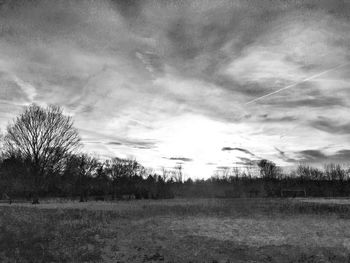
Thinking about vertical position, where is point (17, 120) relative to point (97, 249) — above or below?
above

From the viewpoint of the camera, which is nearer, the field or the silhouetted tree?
the field

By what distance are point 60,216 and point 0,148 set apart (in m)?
35.7

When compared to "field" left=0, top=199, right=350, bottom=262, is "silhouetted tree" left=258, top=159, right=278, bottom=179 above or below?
above

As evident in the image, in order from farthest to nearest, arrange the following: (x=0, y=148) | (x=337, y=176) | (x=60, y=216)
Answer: (x=337, y=176), (x=0, y=148), (x=60, y=216)

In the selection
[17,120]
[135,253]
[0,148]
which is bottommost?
[135,253]

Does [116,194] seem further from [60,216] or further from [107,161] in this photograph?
[60,216]

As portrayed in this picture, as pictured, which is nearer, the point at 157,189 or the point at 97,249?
the point at 97,249

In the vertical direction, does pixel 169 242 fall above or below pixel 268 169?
below

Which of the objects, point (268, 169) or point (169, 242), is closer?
point (169, 242)

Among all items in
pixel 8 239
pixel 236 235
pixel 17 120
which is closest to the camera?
pixel 8 239

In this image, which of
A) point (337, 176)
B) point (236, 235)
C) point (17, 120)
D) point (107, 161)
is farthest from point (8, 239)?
point (337, 176)

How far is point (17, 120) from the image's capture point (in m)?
51.8

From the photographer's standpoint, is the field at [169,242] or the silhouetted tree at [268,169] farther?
the silhouetted tree at [268,169]

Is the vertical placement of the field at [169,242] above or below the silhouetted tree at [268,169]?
below
